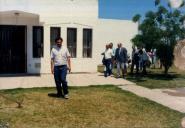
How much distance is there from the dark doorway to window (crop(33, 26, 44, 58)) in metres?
0.55

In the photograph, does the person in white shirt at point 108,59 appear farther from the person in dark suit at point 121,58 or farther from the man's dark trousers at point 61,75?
the man's dark trousers at point 61,75

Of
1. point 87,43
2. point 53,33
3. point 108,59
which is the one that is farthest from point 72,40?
point 108,59

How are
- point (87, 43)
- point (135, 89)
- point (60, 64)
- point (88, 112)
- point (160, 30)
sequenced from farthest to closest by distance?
point (87, 43)
point (160, 30)
point (135, 89)
point (60, 64)
point (88, 112)

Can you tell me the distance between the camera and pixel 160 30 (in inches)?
777

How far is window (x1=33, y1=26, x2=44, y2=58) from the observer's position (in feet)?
69.2

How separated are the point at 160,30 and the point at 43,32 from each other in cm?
618

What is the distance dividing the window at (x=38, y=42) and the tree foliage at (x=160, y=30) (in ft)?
16.6

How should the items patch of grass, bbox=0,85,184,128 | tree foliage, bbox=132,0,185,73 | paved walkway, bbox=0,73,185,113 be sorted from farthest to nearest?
tree foliage, bbox=132,0,185,73 → paved walkway, bbox=0,73,185,113 → patch of grass, bbox=0,85,184,128

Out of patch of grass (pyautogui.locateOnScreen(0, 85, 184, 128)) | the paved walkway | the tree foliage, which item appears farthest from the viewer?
the tree foliage

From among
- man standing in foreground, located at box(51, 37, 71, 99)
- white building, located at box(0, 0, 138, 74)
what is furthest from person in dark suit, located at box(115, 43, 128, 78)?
man standing in foreground, located at box(51, 37, 71, 99)

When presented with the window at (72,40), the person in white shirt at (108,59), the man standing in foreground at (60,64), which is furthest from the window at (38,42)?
the man standing in foreground at (60,64)

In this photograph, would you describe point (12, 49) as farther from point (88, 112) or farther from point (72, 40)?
point (88, 112)

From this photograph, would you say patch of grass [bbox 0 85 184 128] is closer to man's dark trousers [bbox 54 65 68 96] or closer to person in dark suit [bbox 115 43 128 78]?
man's dark trousers [bbox 54 65 68 96]

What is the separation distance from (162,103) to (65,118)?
3878mm
